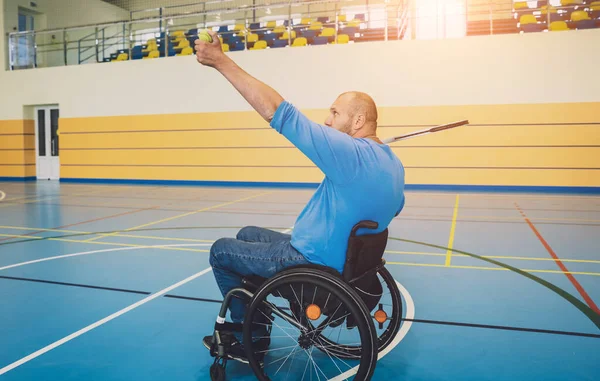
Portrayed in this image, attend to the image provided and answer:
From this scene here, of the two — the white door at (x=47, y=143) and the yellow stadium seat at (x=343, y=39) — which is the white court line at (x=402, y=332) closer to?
the yellow stadium seat at (x=343, y=39)

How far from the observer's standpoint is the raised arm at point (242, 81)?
1596 millimetres

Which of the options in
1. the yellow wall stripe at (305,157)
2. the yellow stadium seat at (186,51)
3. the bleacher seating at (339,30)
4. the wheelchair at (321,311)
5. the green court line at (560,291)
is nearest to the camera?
the wheelchair at (321,311)

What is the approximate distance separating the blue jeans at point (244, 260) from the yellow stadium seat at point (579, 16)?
11149mm

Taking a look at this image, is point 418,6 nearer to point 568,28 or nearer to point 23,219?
point 568,28

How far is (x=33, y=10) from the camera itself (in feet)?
49.3

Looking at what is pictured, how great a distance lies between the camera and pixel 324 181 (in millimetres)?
1820

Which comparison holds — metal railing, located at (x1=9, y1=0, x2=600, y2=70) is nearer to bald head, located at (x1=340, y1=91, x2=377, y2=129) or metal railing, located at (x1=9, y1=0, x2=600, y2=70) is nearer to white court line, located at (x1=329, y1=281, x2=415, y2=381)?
white court line, located at (x1=329, y1=281, x2=415, y2=381)

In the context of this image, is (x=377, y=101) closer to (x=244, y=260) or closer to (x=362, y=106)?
(x=362, y=106)

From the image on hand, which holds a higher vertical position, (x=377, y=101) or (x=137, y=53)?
(x=137, y=53)

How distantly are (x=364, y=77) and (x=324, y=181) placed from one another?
9.75 metres

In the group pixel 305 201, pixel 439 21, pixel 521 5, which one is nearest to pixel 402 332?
pixel 305 201

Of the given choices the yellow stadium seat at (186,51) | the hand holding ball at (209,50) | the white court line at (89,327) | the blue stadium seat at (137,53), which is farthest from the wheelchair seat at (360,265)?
the blue stadium seat at (137,53)

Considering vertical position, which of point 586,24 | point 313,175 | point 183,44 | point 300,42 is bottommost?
point 313,175

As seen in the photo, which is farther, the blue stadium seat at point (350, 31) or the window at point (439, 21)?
the blue stadium seat at point (350, 31)
